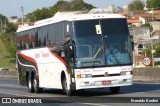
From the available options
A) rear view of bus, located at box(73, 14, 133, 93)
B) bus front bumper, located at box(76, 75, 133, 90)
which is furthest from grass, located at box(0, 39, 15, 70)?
bus front bumper, located at box(76, 75, 133, 90)

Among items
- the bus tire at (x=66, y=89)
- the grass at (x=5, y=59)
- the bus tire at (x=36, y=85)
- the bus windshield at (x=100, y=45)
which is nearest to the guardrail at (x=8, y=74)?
the bus tire at (x=36, y=85)

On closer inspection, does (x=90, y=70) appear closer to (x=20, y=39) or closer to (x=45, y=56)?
(x=45, y=56)

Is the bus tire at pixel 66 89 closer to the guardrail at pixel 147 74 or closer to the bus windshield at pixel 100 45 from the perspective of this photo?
the bus windshield at pixel 100 45

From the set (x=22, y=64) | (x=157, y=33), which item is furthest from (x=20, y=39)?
(x=157, y=33)

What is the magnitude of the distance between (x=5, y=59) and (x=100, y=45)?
112685mm

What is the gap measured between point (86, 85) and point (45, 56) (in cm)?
474

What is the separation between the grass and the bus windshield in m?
Answer: 95.2

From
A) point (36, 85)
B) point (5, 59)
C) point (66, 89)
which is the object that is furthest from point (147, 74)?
point (5, 59)

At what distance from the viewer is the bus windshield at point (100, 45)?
23297 millimetres

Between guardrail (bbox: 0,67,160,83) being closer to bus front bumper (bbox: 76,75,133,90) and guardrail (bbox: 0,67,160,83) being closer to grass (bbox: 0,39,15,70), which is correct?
bus front bumper (bbox: 76,75,133,90)

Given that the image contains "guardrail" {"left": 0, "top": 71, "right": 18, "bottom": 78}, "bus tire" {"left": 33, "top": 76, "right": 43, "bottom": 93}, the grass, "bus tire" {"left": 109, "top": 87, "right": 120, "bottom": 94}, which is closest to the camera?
"bus tire" {"left": 109, "top": 87, "right": 120, "bottom": 94}

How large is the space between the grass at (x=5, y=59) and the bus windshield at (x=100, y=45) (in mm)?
95211

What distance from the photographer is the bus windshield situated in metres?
23.3

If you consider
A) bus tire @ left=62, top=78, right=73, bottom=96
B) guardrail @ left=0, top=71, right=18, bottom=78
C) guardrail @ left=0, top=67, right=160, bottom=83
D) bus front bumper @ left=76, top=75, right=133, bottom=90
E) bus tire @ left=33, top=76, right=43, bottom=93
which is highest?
bus front bumper @ left=76, top=75, right=133, bottom=90
